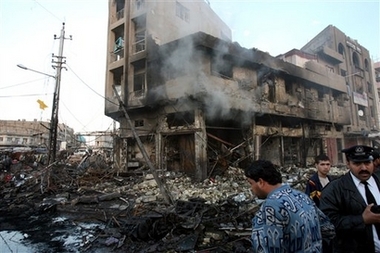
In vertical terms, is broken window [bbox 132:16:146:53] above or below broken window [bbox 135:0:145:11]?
below

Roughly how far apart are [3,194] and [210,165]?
9493 mm

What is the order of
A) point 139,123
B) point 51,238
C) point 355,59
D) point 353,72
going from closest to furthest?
point 51,238 → point 139,123 → point 353,72 → point 355,59

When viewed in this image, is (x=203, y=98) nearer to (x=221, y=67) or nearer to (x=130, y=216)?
(x=221, y=67)

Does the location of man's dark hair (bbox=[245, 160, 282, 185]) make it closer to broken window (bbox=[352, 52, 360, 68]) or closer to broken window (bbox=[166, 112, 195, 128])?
broken window (bbox=[166, 112, 195, 128])

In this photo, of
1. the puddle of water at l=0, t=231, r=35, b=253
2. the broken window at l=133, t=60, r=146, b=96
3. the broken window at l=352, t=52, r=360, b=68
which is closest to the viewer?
the puddle of water at l=0, t=231, r=35, b=253

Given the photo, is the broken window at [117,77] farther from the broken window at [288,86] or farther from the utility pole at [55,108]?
the broken window at [288,86]

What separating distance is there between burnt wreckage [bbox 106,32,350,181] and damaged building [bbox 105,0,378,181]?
0.06 metres

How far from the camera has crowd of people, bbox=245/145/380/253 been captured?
4.80ft

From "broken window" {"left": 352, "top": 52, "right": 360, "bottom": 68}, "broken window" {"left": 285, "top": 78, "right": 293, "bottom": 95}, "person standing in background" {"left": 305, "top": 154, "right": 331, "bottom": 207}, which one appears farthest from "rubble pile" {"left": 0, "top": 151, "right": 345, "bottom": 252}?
"broken window" {"left": 352, "top": 52, "right": 360, "bottom": 68}

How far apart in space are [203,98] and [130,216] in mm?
7033

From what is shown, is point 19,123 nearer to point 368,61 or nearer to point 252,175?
point 252,175

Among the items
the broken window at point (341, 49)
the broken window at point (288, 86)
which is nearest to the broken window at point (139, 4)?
the broken window at point (288, 86)

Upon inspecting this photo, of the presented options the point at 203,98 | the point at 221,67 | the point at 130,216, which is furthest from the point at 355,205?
the point at 221,67

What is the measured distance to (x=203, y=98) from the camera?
11.6m
